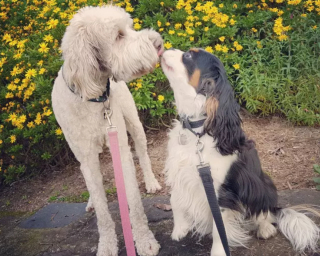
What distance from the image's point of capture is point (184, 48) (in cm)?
453

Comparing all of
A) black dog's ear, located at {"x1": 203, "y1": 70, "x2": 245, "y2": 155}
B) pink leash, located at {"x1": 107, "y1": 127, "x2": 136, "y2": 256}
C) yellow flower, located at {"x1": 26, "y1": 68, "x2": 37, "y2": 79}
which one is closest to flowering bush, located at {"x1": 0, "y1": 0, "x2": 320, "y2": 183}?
yellow flower, located at {"x1": 26, "y1": 68, "x2": 37, "y2": 79}

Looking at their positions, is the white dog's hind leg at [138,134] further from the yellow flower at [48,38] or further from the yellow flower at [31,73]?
the yellow flower at [48,38]

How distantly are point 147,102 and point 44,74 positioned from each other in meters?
1.34

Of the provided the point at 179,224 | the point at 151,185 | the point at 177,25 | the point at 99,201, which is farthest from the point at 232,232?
the point at 177,25

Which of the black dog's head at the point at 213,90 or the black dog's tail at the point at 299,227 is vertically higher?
the black dog's head at the point at 213,90

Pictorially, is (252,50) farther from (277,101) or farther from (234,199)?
(234,199)

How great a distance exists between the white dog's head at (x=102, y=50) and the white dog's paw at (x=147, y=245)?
125 centimetres

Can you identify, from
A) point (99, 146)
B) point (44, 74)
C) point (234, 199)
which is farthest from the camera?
point (44, 74)

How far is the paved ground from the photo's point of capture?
8.98ft

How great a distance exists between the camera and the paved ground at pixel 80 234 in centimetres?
274

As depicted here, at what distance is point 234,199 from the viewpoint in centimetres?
255

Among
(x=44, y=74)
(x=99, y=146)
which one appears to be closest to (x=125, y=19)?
(x=99, y=146)

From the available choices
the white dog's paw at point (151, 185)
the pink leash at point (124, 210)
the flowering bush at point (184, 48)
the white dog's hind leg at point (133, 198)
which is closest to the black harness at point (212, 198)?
the pink leash at point (124, 210)

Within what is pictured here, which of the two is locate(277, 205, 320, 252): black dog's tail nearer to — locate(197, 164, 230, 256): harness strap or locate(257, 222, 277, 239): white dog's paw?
locate(257, 222, 277, 239): white dog's paw
